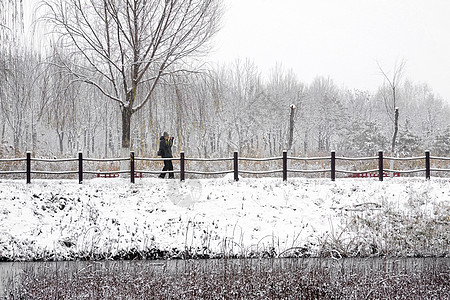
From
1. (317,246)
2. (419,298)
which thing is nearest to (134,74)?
(317,246)

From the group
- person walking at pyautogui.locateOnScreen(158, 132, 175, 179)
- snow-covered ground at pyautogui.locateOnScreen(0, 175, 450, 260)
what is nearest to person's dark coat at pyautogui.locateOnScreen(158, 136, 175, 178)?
person walking at pyautogui.locateOnScreen(158, 132, 175, 179)

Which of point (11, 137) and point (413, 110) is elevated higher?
point (413, 110)

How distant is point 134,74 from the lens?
15.2 metres

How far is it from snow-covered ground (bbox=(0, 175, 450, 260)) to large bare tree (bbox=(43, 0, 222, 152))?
3531 mm

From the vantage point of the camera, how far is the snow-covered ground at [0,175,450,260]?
400 inches

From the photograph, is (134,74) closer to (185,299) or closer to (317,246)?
(317,246)

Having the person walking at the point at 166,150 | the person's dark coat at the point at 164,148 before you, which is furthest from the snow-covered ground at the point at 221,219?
the person's dark coat at the point at 164,148

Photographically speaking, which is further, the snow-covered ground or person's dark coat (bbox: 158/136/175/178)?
person's dark coat (bbox: 158/136/175/178)

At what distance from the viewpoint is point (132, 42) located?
15062mm

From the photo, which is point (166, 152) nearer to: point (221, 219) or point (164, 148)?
point (164, 148)

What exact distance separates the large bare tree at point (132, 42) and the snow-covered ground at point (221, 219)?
11.6 ft

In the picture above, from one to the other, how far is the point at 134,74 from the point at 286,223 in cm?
770

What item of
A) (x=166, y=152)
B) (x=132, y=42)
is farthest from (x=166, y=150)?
(x=132, y=42)

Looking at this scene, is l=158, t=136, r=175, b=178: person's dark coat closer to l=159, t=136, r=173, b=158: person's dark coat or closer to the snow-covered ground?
l=159, t=136, r=173, b=158: person's dark coat
